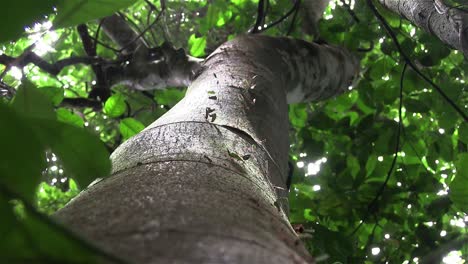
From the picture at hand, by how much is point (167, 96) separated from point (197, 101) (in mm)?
1160

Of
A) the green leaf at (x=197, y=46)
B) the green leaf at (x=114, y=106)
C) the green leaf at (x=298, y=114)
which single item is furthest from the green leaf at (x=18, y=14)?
the green leaf at (x=298, y=114)

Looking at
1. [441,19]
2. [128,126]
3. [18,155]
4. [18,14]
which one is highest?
[441,19]

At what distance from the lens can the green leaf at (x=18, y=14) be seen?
312 millimetres

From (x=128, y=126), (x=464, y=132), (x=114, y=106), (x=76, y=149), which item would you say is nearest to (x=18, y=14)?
(x=76, y=149)

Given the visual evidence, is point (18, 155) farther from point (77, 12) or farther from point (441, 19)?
point (441, 19)

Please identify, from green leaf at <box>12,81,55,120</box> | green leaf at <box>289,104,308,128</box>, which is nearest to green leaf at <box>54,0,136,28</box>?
green leaf at <box>12,81,55,120</box>

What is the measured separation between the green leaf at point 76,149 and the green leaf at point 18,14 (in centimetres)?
7

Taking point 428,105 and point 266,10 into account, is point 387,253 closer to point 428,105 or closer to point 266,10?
point 428,105

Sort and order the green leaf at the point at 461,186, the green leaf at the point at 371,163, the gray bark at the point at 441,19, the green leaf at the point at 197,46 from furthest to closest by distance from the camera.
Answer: the green leaf at the point at 197,46
the green leaf at the point at 371,163
the gray bark at the point at 441,19
the green leaf at the point at 461,186

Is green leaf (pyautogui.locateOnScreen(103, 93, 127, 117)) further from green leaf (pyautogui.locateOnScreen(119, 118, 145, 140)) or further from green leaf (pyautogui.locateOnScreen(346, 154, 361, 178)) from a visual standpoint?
green leaf (pyautogui.locateOnScreen(346, 154, 361, 178))

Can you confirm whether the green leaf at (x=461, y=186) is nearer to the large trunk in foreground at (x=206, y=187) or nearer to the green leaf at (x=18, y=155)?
the large trunk in foreground at (x=206, y=187)

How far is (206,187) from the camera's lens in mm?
445

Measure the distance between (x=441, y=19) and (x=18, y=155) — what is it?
2.82ft

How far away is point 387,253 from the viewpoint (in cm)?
172
